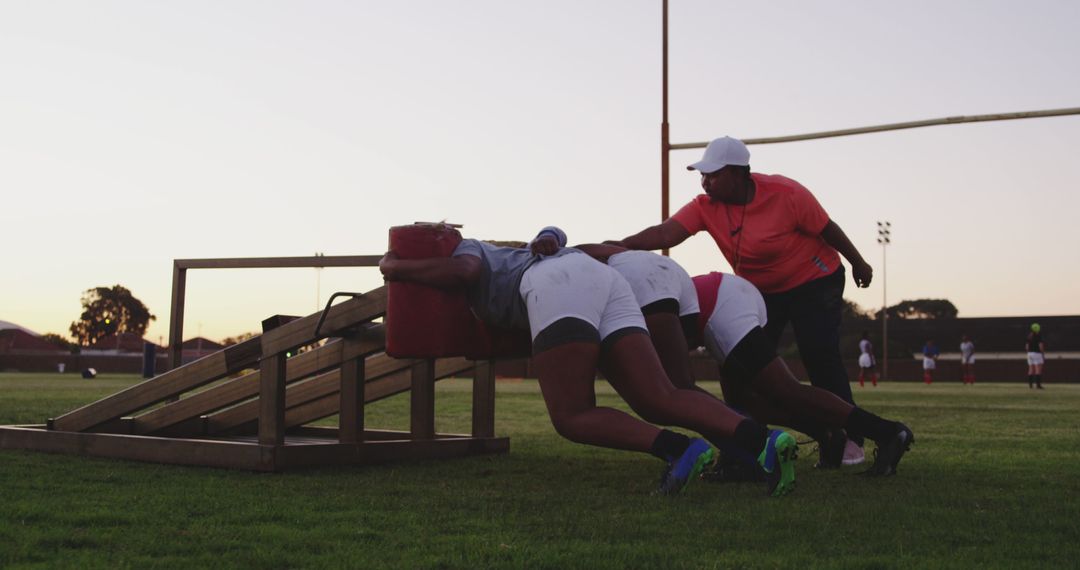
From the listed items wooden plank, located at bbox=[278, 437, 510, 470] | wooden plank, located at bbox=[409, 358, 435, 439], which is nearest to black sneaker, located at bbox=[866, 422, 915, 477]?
wooden plank, located at bbox=[278, 437, 510, 470]

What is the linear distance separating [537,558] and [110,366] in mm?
60181

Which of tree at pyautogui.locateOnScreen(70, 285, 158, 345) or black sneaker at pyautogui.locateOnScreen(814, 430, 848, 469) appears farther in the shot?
tree at pyautogui.locateOnScreen(70, 285, 158, 345)

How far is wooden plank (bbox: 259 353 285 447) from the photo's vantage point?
5.90 m

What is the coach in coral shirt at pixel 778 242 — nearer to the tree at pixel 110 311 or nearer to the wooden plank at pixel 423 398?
the wooden plank at pixel 423 398

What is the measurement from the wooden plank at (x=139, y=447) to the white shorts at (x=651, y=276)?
2.23 m

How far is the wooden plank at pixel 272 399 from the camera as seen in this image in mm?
5898

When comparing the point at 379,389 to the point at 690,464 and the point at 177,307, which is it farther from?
the point at 690,464

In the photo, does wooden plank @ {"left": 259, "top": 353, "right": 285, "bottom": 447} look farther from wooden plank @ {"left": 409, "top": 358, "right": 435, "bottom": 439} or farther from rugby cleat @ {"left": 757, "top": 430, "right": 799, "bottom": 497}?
rugby cleat @ {"left": 757, "top": 430, "right": 799, "bottom": 497}

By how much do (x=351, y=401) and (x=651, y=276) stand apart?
217 cm

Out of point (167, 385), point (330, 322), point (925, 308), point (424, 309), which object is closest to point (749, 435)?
point (424, 309)

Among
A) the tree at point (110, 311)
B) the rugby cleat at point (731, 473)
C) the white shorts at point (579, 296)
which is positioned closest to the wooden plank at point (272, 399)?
the white shorts at point (579, 296)

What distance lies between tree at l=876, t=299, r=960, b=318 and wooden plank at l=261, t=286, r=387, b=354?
102707 mm

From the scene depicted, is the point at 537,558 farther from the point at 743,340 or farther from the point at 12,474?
the point at 12,474

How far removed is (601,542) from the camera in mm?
3578
